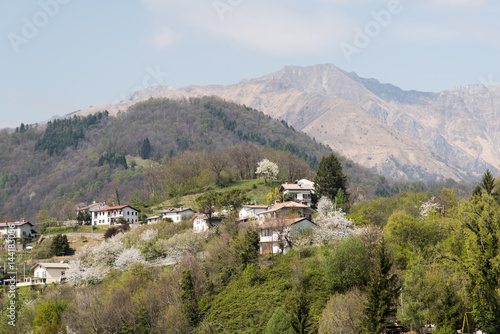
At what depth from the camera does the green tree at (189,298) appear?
62.6 meters

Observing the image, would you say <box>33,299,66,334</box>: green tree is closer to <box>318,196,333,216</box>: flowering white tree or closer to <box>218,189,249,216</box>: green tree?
<box>218,189,249,216</box>: green tree

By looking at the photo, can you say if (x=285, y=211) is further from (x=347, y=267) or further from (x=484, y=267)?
(x=484, y=267)

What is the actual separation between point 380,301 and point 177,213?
238 ft

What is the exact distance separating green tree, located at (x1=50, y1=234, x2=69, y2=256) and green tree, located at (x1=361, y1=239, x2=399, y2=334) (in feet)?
248

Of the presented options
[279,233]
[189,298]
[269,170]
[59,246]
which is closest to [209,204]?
[279,233]

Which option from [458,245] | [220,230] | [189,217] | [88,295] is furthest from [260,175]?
[458,245]

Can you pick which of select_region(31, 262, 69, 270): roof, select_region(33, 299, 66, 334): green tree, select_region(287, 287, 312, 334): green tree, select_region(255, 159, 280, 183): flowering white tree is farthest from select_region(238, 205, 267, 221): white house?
select_region(287, 287, 312, 334): green tree

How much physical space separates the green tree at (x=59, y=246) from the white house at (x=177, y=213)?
1929cm

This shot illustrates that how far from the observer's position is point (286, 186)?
104125 millimetres

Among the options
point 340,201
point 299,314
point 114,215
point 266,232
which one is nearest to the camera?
point 299,314

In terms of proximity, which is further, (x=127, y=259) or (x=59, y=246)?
(x=59, y=246)

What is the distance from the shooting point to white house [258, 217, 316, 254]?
73.8 m

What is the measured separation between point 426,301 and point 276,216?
122 ft

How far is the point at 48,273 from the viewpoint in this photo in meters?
95.6
